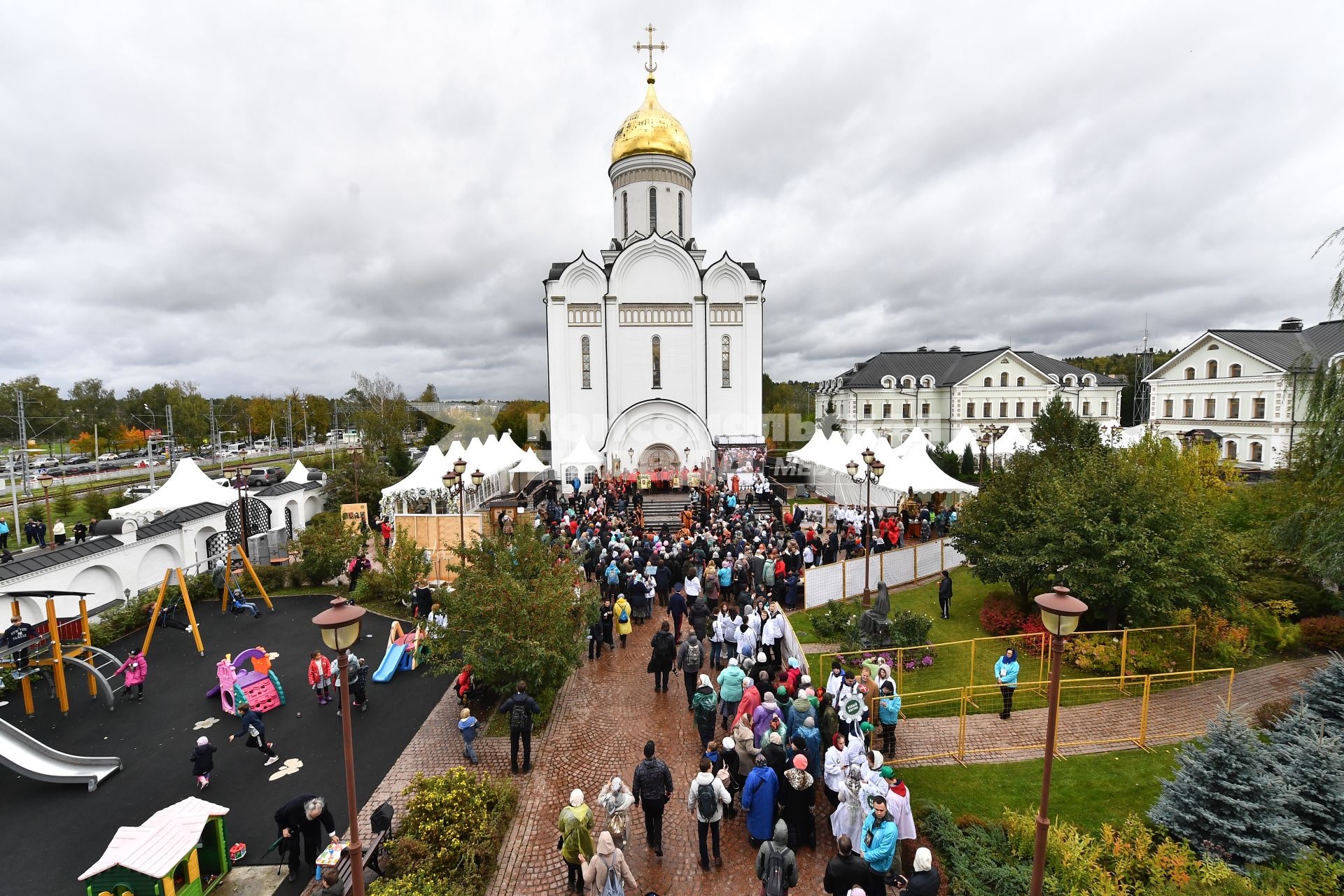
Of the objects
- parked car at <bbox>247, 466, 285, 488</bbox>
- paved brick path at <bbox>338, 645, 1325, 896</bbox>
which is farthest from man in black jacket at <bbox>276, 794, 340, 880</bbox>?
parked car at <bbox>247, 466, 285, 488</bbox>

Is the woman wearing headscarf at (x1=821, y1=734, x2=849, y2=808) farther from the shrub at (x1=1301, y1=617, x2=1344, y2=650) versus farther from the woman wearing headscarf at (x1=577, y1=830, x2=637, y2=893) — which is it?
the shrub at (x1=1301, y1=617, x2=1344, y2=650)

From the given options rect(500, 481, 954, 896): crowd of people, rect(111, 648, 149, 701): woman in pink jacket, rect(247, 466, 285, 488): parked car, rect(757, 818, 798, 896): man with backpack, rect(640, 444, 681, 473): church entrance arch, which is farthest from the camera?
rect(640, 444, 681, 473): church entrance arch

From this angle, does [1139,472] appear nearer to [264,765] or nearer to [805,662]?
[805,662]

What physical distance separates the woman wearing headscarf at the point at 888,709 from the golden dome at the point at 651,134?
2877cm

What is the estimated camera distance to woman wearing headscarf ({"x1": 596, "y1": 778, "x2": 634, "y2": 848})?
5605mm

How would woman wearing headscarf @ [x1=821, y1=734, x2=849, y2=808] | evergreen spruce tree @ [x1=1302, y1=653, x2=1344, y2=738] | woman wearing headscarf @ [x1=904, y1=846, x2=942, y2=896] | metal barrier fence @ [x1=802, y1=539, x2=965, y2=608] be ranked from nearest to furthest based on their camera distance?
woman wearing headscarf @ [x1=904, y1=846, x2=942, y2=896], woman wearing headscarf @ [x1=821, y1=734, x2=849, y2=808], evergreen spruce tree @ [x1=1302, y1=653, x2=1344, y2=738], metal barrier fence @ [x1=802, y1=539, x2=965, y2=608]

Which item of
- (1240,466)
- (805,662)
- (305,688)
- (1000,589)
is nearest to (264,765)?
(305,688)

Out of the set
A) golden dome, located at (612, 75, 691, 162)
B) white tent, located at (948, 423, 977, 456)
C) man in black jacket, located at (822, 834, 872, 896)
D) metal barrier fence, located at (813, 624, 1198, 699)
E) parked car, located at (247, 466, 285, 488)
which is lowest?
metal barrier fence, located at (813, 624, 1198, 699)

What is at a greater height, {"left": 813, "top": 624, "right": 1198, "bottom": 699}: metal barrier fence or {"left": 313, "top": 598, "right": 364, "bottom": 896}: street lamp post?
{"left": 313, "top": 598, "right": 364, "bottom": 896}: street lamp post

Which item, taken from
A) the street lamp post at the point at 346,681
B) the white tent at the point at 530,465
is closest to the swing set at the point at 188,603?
the street lamp post at the point at 346,681

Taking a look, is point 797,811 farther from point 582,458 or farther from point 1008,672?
point 582,458

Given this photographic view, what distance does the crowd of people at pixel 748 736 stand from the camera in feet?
16.9

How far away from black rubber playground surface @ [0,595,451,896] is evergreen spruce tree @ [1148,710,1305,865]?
917cm

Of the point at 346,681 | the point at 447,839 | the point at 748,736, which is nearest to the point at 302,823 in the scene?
the point at 447,839
